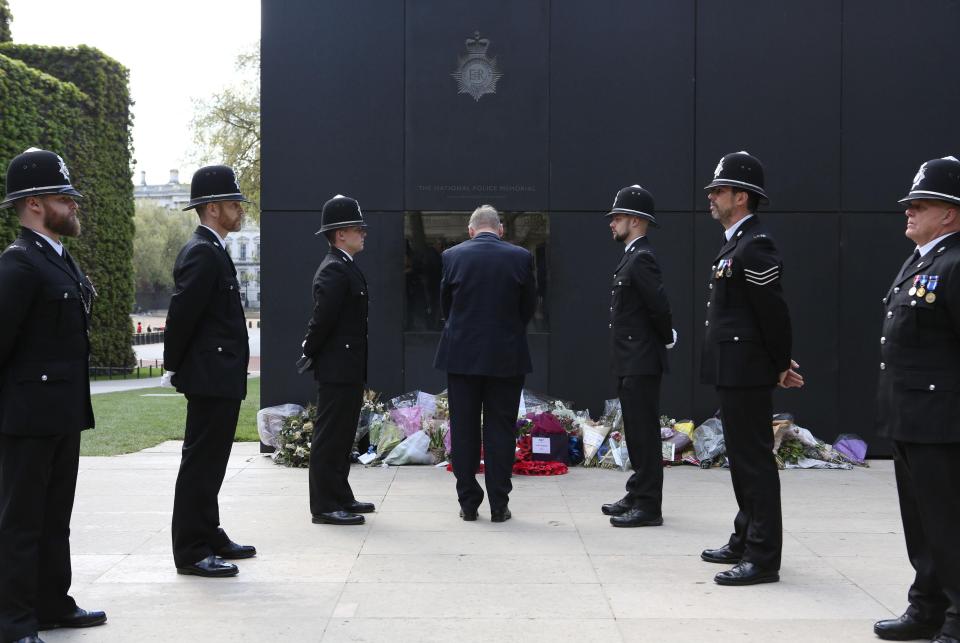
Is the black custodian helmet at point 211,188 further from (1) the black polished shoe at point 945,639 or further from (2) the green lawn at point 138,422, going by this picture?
(2) the green lawn at point 138,422

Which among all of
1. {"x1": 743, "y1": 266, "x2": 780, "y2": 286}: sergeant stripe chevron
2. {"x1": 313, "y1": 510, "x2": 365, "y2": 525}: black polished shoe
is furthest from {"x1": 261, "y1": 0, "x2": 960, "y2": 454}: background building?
{"x1": 743, "y1": 266, "x2": 780, "y2": 286}: sergeant stripe chevron

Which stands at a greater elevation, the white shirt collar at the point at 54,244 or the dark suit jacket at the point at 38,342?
the white shirt collar at the point at 54,244

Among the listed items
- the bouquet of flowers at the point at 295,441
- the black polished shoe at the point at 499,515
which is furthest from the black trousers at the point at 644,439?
the bouquet of flowers at the point at 295,441

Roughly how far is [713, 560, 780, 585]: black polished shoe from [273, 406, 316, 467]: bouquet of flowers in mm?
4604

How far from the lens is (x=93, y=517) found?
652cm

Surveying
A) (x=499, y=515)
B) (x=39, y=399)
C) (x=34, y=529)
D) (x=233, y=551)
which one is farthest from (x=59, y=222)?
(x=499, y=515)

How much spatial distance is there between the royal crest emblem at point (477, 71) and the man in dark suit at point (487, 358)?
330 centimetres

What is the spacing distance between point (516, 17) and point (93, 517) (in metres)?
5.91

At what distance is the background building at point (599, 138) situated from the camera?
941 centimetres

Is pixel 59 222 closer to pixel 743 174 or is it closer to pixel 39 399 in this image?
pixel 39 399

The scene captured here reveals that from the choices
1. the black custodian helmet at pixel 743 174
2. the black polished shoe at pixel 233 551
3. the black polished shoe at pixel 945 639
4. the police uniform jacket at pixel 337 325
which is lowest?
the black polished shoe at pixel 233 551

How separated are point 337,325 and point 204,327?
4.47 feet

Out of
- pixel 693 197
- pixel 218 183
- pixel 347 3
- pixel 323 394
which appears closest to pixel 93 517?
pixel 323 394

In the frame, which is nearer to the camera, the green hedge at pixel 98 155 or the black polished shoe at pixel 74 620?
the black polished shoe at pixel 74 620
